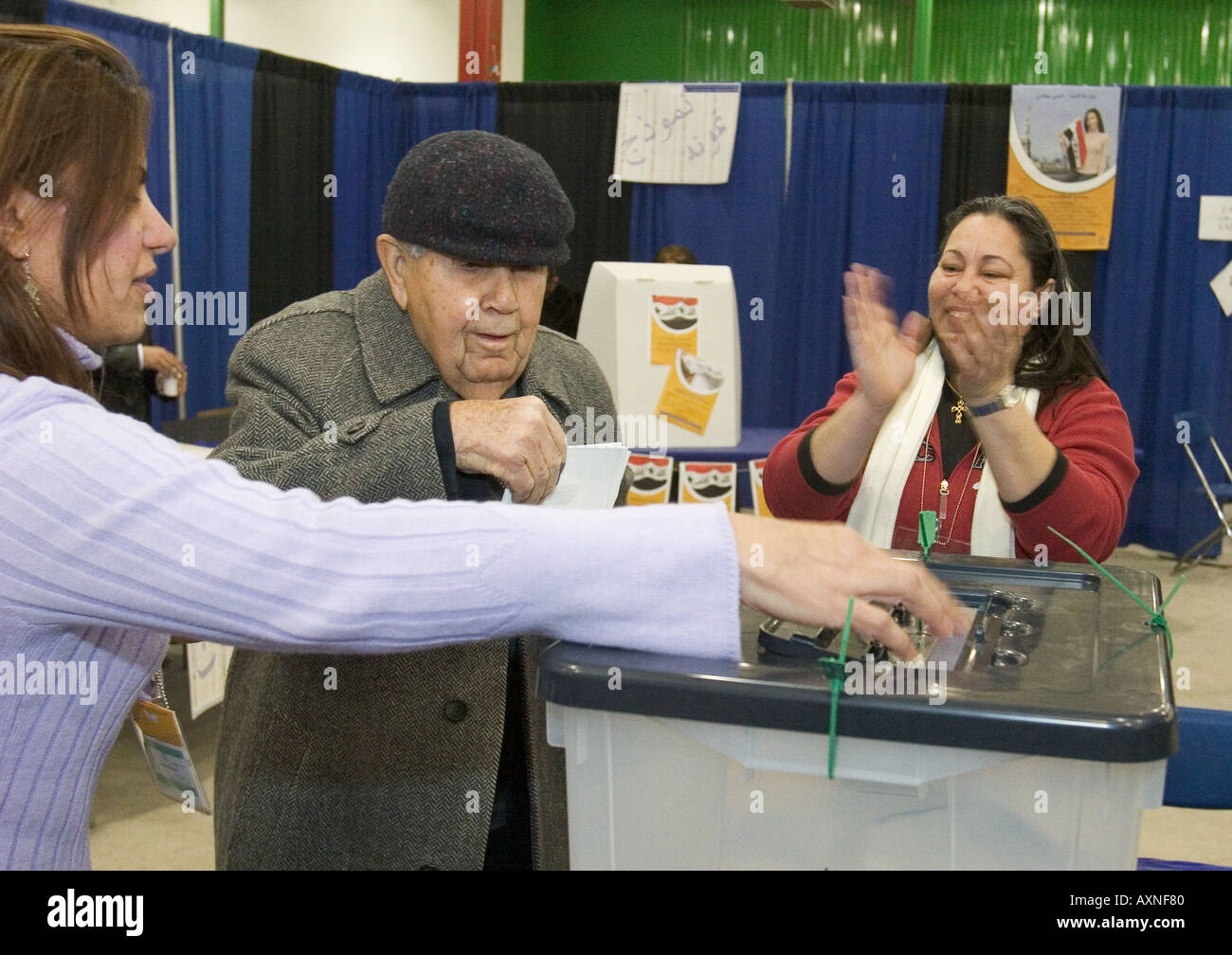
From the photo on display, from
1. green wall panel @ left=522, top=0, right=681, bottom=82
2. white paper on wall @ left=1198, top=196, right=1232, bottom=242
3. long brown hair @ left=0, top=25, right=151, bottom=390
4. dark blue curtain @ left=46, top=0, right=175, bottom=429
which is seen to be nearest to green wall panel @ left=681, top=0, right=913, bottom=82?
green wall panel @ left=522, top=0, right=681, bottom=82

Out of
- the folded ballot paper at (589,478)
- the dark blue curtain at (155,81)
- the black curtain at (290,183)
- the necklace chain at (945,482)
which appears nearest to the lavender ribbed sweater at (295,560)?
the folded ballot paper at (589,478)

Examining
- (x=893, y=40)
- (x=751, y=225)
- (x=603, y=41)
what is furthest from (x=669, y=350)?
(x=603, y=41)

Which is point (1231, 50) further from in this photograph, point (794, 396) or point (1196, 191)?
point (794, 396)

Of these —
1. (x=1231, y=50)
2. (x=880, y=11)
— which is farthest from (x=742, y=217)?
(x=1231, y=50)

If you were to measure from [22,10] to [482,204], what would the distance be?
15.1 feet

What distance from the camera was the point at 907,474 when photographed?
1.74 meters

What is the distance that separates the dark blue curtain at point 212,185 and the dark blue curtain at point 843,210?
3.24m

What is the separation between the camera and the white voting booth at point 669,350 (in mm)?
3748

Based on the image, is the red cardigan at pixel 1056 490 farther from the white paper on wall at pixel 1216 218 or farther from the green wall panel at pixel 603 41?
the green wall panel at pixel 603 41

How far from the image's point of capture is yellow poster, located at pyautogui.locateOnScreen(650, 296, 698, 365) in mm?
3762

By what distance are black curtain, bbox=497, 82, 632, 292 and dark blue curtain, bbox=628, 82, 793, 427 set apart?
226mm

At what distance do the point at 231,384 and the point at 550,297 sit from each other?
15.1 ft

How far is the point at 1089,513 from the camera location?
1.61m

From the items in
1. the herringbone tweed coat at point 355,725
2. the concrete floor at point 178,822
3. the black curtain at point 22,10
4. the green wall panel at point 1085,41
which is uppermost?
the green wall panel at point 1085,41
